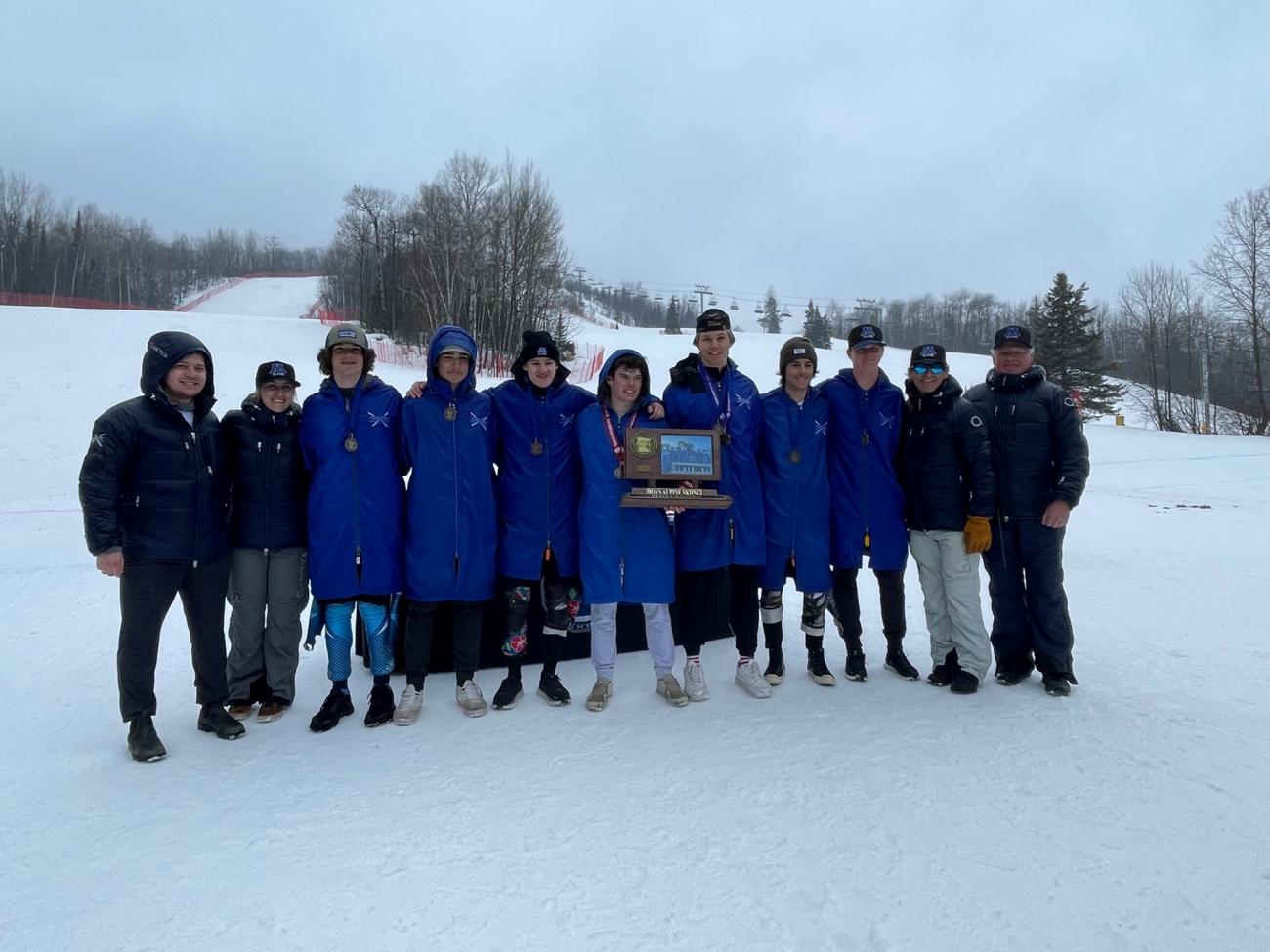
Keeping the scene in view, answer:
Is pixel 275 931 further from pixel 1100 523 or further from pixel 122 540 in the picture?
pixel 1100 523

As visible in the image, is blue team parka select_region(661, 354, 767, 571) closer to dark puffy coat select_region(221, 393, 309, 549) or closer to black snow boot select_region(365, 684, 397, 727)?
black snow boot select_region(365, 684, 397, 727)

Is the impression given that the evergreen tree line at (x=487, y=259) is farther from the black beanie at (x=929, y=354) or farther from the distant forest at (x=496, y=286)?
the black beanie at (x=929, y=354)

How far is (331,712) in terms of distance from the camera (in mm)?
3609

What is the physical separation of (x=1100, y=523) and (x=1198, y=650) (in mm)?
7196

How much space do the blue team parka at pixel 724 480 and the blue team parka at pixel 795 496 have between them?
0.39ft

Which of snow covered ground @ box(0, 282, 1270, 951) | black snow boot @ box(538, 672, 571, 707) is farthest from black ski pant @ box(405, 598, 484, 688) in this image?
black snow boot @ box(538, 672, 571, 707)

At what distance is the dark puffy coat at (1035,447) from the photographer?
155 inches

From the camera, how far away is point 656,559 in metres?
3.73

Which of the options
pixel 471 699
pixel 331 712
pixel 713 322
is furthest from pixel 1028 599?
pixel 331 712

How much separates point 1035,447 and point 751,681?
2.17 m

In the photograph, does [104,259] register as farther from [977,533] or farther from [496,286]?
[977,533]

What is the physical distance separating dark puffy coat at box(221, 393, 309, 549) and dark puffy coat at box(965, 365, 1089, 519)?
4039 mm

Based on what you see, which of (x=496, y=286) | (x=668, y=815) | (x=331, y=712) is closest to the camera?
(x=668, y=815)

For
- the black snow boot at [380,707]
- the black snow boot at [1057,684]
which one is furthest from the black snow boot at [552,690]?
the black snow boot at [1057,684]
